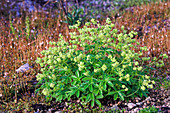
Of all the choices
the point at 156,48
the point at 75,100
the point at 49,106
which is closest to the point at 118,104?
the point at 75,100

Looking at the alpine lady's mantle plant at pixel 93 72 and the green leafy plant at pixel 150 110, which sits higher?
the alpine lady's mantle plant at pixel 93 72

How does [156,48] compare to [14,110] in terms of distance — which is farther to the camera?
[156,48]

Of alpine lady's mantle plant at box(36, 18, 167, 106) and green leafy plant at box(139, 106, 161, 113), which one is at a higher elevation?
alpine lady's mantle plant at box(36, 18, 167, 106)

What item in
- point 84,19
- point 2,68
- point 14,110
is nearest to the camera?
point 14,110

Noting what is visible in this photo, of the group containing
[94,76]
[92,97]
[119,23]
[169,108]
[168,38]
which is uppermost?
[119,23]

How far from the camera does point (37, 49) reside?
5.21m

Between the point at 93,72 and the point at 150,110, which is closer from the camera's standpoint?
the point at 150,110

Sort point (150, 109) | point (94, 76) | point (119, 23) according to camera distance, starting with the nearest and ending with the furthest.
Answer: point (150, 109) → point (94, 76) → point (119, 23)

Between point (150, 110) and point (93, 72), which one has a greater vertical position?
point (93, 72)

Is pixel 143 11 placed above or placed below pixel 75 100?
above

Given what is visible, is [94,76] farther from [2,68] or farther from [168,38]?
[168,38]

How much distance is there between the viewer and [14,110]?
3508 millimetres

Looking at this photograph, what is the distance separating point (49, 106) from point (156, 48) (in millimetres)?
3401

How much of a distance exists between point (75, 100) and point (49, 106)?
515 millimetres
